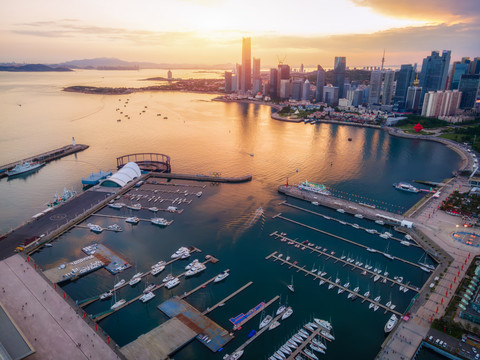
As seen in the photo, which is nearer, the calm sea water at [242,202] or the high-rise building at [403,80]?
the calm sea water at [242,202]

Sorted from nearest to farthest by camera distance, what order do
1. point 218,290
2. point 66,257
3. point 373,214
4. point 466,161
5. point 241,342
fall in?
point 241,342
point 218,290
point 66,257
point 373,214
point 466,161

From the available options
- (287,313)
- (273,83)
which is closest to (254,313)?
(287,313)

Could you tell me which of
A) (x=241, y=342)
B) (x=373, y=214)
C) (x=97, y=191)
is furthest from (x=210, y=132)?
(x=241, y=342)

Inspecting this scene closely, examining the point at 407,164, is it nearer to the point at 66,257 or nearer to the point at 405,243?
the point at 405,243

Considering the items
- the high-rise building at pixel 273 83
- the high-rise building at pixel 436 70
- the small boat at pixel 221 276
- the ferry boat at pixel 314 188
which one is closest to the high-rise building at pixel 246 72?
the high-rise building at pixel 273 83

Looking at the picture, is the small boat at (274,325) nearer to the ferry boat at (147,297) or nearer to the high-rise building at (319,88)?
the ferry boat at (147,297)
